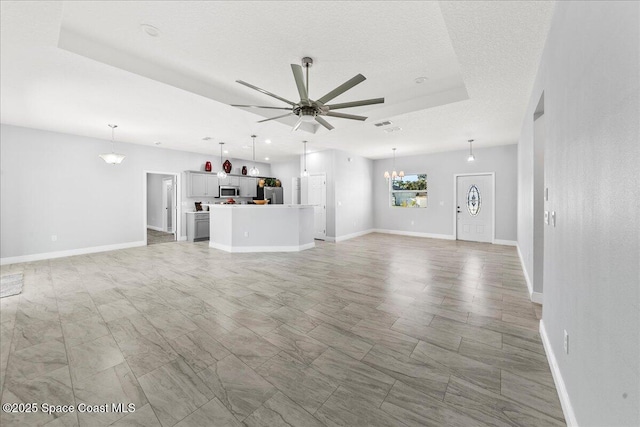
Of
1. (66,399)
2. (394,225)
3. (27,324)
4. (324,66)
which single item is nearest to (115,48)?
(324,66)

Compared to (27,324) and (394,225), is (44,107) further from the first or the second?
(394,225)

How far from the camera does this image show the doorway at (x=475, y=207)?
7.60 meters

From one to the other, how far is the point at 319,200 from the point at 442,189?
400cm

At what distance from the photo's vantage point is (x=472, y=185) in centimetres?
793

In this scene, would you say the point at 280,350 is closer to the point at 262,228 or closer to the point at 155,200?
the point at 262,228

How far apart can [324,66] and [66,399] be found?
396 cm

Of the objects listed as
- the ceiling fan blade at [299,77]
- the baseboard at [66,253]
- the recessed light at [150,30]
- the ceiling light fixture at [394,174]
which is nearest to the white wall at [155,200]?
the baseboard at [66,253]

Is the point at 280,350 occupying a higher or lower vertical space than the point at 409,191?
lower

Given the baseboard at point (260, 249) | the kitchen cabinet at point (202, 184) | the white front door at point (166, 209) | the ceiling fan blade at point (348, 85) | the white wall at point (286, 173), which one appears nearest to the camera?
the ceiling fan blade at point (348, 85)

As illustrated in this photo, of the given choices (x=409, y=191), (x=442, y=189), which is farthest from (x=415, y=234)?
(x=442, y=189)

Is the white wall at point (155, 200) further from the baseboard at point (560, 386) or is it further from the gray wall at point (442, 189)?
the baseboard at point (560, 386)

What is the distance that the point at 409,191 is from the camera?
9.14m

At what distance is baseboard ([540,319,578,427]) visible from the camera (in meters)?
1.46

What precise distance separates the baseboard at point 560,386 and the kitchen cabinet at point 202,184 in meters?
8.87
